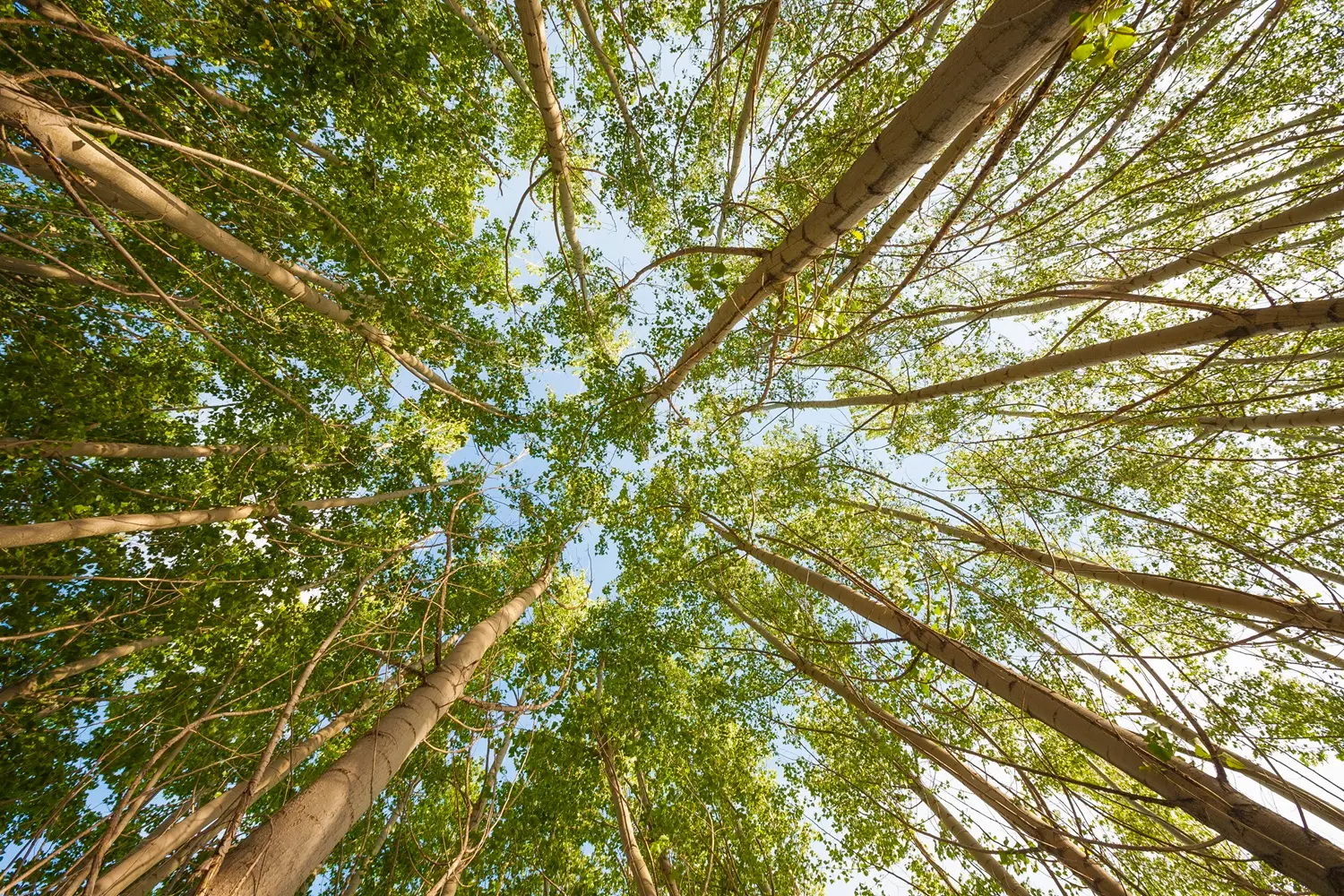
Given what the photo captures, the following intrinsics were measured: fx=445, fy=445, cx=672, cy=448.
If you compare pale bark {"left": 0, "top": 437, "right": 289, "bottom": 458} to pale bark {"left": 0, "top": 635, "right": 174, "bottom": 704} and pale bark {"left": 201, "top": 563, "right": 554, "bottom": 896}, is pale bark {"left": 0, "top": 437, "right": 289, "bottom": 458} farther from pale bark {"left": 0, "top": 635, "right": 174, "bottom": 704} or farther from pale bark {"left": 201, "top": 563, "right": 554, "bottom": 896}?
pale bark {"left": 201, "top": 563, "right": 554, "bottom": 896}

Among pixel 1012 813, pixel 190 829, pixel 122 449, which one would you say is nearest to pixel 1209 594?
pixel 1012 813

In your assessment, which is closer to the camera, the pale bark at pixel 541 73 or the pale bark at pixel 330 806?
the pale bark at pixel 330 806

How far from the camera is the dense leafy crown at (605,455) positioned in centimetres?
332

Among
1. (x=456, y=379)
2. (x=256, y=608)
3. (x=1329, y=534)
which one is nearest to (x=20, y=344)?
(x=256, y=608)

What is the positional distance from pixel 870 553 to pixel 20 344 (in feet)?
33.8

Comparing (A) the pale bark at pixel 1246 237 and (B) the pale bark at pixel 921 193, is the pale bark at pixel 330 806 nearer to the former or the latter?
(B) the pale bark at pixel 921 193

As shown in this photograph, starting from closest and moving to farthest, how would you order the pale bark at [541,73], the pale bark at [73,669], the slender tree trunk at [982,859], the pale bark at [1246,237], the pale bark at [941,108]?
the pale bark at [941,108]
the pale bark at [1246,237]
the pale bark at [541,73]
the slender tree trunk at [982,859]
the pale bark at [73,669]

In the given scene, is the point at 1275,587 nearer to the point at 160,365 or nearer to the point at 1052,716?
the point at 1052,716

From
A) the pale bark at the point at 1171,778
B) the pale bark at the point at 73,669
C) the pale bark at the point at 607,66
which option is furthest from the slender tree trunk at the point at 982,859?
the pale bark at the point at 73,669

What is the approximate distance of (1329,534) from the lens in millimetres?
5402

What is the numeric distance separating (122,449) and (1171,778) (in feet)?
33.1

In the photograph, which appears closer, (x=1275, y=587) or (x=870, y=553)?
(x=1275, y=587)

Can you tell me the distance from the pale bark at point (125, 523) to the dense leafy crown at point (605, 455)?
0.05m

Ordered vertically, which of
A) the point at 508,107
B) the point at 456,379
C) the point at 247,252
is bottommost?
the point at 247,252
